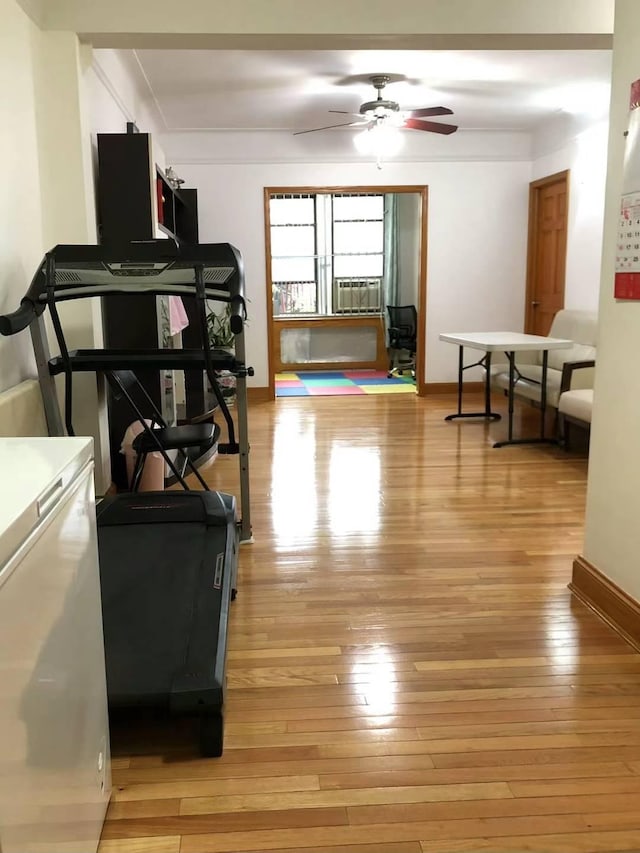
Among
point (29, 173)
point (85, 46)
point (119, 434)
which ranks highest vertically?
point (85, 46)

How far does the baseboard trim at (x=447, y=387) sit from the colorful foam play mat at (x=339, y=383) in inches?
12.6

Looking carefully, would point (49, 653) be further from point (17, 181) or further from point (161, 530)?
point (17, 181)

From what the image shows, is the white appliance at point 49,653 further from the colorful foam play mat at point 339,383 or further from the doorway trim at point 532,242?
the doorway trim at point 532,242

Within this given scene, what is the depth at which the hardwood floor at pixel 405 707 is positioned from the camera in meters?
1.66

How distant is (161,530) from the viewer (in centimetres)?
285

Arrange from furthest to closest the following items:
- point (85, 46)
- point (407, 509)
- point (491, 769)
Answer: point (407, 509) → point (85, 46) → point (491, 769)

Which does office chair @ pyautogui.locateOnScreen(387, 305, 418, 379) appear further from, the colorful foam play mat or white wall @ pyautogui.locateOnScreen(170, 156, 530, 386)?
white wall @ pyautogui.locateOnScreen(170, 156, 530, 386)

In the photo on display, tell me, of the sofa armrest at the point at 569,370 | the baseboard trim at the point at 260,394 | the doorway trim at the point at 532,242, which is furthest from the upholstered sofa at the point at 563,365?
the baseboard trim at the point at 260,394

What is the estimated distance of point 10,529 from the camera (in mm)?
986

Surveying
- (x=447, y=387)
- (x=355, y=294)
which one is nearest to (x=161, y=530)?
(x=447, y=387)

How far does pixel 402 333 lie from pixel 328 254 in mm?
1675

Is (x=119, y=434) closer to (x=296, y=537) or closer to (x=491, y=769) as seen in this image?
(x=296, y=537)

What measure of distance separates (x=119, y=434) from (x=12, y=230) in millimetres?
1567

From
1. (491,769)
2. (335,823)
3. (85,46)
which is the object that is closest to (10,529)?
(335,823)
